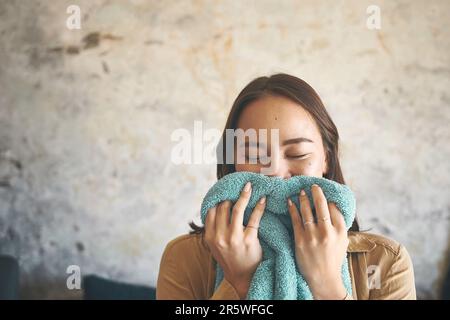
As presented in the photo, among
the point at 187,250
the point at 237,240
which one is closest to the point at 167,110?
the point at 187,250

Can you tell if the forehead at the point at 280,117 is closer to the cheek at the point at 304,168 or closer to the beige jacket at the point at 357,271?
the cheek at the point at 304,168

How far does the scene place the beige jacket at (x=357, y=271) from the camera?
679 mm

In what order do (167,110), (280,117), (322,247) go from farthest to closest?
(167,110)
(280,117)
(322,247)

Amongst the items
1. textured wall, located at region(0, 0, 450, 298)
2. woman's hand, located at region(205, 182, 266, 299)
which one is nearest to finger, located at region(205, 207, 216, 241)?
woman's hand, located at region(205, 182, 266, 299)

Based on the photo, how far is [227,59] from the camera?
1116 millimetres

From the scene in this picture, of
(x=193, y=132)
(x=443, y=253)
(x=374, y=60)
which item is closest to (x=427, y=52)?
(x=374, y=60)

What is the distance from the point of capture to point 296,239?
1.98ft

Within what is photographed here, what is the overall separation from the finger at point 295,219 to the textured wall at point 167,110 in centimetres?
50

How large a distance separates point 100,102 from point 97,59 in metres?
0.10

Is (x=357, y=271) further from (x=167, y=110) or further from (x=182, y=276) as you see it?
(x=167, y=110)

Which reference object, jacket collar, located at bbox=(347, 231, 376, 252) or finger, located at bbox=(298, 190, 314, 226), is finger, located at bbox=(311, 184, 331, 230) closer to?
finger, located at bbox=(298, 190, 314, 226)

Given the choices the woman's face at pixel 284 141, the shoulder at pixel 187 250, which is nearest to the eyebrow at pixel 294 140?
the woman's face at pixel 284 141

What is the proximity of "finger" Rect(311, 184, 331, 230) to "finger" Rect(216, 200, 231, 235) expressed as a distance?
4.7 inches

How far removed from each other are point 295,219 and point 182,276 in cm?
22
